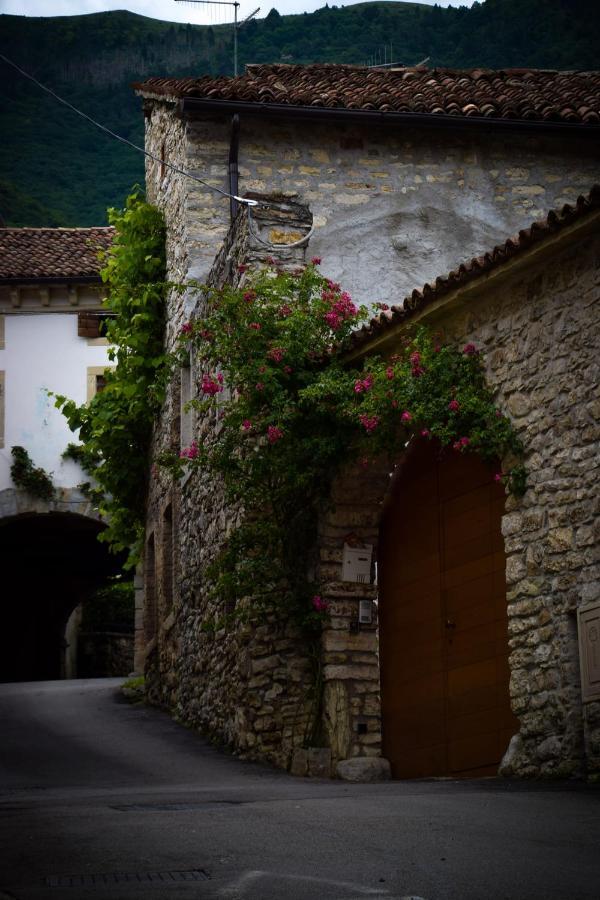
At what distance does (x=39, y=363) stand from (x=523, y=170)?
12.1 meters

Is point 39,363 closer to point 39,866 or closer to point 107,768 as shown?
point 107,768

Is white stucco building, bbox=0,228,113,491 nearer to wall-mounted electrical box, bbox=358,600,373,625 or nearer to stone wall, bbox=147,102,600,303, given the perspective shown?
stone wall, bbox=147,102,600,303

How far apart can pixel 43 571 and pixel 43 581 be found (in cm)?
97

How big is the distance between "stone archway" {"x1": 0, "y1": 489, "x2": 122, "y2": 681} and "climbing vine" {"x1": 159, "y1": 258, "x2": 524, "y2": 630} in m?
13.5

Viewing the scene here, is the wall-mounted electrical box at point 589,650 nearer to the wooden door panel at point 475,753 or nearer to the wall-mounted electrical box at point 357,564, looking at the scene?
the wooden door panel at point 475,753

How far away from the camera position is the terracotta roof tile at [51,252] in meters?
25.2

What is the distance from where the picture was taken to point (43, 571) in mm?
32938

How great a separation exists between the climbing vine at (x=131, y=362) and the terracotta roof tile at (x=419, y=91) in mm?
1940

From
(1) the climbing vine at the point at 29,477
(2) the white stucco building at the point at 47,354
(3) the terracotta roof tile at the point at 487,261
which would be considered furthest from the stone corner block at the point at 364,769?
(1) the climbing vine at the point at 29,477

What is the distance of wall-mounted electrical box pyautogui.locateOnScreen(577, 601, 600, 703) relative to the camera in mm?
8672

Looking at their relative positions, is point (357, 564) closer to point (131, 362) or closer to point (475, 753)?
point (475, 753)

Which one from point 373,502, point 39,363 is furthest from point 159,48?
point 373,502

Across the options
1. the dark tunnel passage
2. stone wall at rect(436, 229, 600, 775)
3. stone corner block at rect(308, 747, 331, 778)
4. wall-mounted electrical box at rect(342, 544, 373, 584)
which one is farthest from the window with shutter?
stone wall at rect(436, 229, 600, 775)

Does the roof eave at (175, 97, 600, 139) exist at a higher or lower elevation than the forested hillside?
lower
